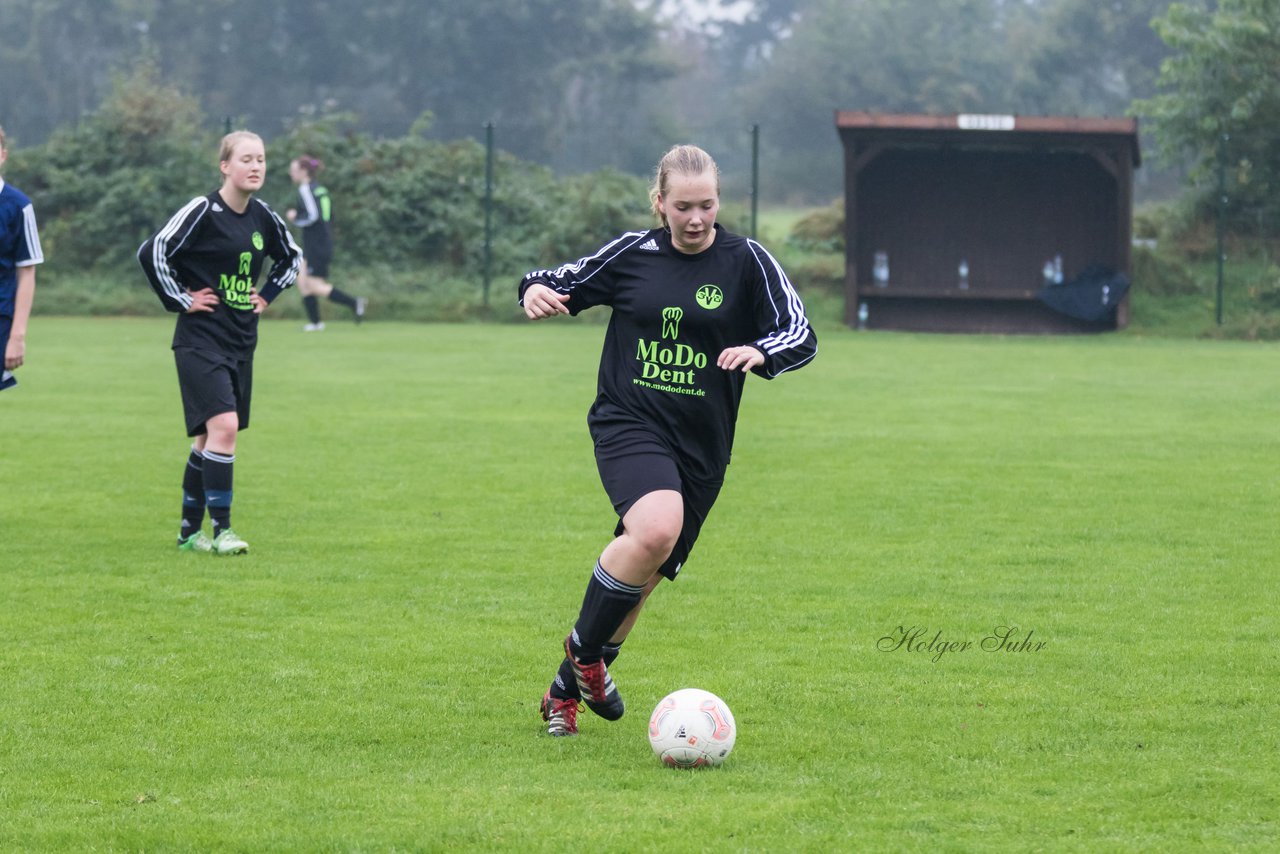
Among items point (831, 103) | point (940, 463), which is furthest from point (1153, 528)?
point (831, 103)

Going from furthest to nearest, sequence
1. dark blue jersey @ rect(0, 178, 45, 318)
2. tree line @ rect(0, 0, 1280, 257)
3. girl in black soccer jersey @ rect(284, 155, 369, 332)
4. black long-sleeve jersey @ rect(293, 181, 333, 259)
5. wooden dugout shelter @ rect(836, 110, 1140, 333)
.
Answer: tree line @ rect(0, 0, 1280, 257), wooden dugout shelter @ rect(836, 110, 1140, 333), black long-sleeve jersey @ rect(293, 181, 333, 259), girl in black soccer jersey @ rect(284, 155, 369, 332), dark blue jersey @ rect(0, 178, 45, 318)

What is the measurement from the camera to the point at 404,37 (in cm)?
5947

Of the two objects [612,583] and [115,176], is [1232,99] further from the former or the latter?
[612,583]

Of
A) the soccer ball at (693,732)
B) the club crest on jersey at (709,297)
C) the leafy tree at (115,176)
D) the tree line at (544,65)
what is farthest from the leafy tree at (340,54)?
the soccer ball at (693,732)

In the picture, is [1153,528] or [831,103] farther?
[831,103]

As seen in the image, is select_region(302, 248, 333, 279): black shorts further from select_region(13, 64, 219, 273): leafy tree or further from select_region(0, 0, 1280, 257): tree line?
select_region(0, 0, 1280, 257): tree line

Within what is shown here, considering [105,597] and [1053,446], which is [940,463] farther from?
[105,597]

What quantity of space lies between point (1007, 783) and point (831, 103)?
221 feet

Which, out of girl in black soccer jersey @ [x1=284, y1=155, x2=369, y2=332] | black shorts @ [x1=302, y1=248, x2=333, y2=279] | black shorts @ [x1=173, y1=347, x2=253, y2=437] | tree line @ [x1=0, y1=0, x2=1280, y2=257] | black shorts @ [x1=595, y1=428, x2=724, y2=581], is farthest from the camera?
tree line @ [x1=0, y1=0, x2=1280, y2=257]

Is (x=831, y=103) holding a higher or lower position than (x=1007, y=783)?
higher

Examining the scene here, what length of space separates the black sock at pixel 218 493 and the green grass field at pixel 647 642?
0.21 meters

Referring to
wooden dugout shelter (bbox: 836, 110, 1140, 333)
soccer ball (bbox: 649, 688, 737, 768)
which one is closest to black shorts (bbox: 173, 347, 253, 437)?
soccer ball (bbox: 649, 688, 737, 768)

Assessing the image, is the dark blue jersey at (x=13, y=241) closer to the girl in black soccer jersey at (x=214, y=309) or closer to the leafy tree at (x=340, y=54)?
the girl in black soccer jersey at (x=214, y=309)

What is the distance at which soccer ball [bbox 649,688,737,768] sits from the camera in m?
4.64
